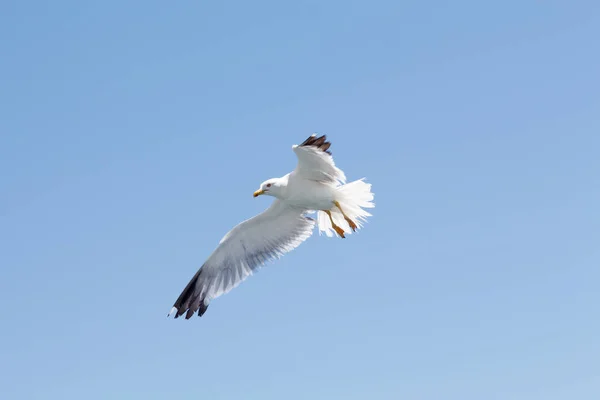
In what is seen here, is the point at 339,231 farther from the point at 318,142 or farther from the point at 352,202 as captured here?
the point at 318,142

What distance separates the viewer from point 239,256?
13.0 metres

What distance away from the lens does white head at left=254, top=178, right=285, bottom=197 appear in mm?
11594

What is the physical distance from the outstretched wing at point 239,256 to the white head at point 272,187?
1063mm

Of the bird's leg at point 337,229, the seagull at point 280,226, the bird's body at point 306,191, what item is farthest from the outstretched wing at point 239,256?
the bird's body at point 306,191

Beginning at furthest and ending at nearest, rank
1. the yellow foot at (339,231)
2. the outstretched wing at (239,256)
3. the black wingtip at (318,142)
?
the outstretched wing at (239,256) → the yellow foot at (339,231) → the black wingtip at (318,142)

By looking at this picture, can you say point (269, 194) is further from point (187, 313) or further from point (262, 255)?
point (187, 313)

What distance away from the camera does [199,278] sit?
13.0 m

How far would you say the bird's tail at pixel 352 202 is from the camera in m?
11.8

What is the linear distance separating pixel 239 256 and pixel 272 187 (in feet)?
5.97

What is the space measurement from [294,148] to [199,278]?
11.5ft

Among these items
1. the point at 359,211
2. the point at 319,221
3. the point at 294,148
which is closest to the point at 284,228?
the point at 319,221

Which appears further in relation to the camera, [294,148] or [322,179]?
[322,179]

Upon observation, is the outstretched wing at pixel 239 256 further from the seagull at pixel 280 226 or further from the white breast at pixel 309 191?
the white breast at pixel 309 191

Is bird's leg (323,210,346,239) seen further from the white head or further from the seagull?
the white head
